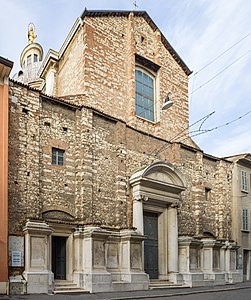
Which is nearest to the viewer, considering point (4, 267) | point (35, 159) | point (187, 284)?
point (4, 267)

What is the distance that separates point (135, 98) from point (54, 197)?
779cm

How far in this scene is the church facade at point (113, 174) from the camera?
48.2 ft

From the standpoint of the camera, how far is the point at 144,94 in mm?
22031

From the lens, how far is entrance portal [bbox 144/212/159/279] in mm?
18656

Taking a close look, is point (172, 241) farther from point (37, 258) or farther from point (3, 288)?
point (3, 288)

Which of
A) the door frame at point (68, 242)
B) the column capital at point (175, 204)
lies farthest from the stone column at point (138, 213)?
the door frame at point (68, 242)

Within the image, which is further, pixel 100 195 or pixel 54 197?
pixel 100 195

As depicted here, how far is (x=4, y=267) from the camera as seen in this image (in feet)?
42.4

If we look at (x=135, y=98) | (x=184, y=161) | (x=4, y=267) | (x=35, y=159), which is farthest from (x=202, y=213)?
(x=4, y=267)

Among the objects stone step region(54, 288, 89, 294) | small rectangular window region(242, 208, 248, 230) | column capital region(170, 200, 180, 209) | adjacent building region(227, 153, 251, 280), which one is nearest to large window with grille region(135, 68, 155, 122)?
column capital region(170, 200, 180, 209)

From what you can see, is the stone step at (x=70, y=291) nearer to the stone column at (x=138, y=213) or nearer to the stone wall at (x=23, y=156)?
the stone wall at (x=23, y=156)

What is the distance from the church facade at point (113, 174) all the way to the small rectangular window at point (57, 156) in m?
0.06

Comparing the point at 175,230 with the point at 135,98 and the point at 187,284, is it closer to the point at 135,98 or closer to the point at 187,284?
the point at 187,284

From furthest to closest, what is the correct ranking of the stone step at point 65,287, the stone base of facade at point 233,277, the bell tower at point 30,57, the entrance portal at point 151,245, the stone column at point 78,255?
1. the bell tower at point 30,57
2. the stone base of facade at point 233,277
3. the entrance portal at point 151,245
4. the stone column at point 78,255
5. the stone step at point 65,287
